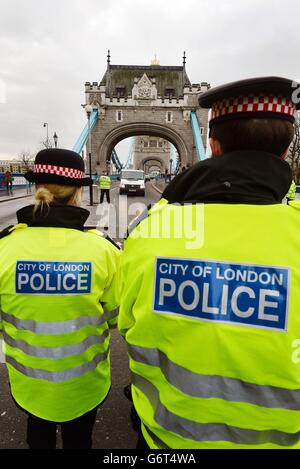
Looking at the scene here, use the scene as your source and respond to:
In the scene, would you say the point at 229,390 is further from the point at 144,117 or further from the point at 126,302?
the point at 144,117

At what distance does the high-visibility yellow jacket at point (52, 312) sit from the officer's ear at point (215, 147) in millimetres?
781

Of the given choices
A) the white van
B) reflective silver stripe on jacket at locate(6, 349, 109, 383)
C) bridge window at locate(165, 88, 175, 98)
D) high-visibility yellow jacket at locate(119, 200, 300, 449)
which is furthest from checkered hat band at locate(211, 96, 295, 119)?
bridge window at locate(165, 88, 175, 98)

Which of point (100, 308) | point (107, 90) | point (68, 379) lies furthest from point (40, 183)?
point (107, 90)

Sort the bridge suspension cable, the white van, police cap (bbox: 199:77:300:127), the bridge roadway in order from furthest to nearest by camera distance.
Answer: the bridge suspension cable, the white van, the bridge roadway, police cap (bbox: 199:77:300:127)

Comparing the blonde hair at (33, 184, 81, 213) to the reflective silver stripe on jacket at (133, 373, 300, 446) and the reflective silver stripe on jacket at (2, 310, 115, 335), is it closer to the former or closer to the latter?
the reflective silver stripe on jacket at (2, 310, 115, 335)

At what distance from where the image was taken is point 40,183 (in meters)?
1.70

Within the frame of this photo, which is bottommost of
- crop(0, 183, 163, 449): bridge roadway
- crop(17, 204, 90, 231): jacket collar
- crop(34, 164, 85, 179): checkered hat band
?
crop(0, 183, 163, 449): bridge roadway

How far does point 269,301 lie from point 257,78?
0.76m

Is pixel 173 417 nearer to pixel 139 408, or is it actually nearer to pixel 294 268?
pixel 139 408

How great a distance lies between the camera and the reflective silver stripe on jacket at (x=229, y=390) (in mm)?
890

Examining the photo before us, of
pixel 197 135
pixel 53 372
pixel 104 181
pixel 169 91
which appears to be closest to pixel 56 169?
pixel 53 372

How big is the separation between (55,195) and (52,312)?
25.7 inches

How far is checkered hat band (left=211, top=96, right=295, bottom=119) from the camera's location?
3.39 ft

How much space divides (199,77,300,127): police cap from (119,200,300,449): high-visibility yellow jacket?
13.2 inches
